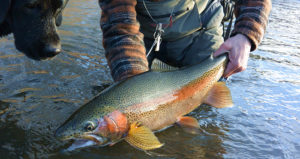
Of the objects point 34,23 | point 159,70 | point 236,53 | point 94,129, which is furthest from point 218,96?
point 34,23

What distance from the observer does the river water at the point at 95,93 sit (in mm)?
2432

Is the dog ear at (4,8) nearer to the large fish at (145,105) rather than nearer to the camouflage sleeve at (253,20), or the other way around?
the large fish at (145,105)

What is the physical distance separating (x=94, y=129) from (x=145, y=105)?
0.43 meters

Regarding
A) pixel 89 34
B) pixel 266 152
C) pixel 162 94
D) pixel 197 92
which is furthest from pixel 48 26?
pixel 89 34

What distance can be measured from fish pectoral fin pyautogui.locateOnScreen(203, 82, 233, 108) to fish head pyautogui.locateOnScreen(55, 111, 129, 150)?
0.90 m

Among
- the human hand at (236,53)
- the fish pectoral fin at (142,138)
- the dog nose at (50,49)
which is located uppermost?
the human hand at (236,53)

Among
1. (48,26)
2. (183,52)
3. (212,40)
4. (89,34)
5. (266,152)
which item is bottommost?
(89,34)

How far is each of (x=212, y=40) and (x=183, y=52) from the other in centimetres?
40

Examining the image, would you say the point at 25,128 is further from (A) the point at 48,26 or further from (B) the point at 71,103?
(A) the point at 48,26

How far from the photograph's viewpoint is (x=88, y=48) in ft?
16.5

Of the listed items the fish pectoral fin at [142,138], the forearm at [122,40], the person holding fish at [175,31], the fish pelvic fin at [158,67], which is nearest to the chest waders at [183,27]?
the person holding fish at [175,31]

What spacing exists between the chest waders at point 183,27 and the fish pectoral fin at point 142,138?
5.20 ft

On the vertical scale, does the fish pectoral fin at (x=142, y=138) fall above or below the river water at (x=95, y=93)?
above

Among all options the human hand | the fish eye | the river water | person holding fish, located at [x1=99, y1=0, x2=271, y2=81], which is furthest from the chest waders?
the fish eye
